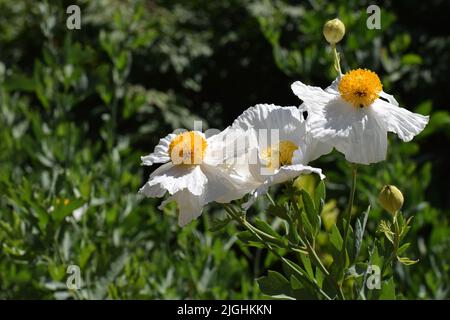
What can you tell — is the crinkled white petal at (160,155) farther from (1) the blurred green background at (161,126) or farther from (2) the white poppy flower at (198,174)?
(1) the blurred green background at (161,126)

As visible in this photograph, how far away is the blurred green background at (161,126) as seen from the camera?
1.57m

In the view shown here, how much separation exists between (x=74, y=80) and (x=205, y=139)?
1075 millimetres

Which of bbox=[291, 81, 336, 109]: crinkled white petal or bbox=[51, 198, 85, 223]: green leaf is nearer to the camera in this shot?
bbox=[291, 81, 336, 109]: crinkled white petal

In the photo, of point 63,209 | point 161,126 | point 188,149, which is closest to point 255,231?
point 188,149

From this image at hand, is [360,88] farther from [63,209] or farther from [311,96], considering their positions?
[63,209]

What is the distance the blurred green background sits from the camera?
1.57 m

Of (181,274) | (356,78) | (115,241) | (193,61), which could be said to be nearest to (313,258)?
(356,78)

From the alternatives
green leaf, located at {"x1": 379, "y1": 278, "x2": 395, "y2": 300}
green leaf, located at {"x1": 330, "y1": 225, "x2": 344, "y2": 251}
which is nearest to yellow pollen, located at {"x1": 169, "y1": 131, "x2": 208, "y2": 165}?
green leaf, located at {"x1": 330, "y1": 225, "x2": 344, "y2": 251}

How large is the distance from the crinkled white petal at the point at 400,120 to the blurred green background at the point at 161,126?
33 centimetres

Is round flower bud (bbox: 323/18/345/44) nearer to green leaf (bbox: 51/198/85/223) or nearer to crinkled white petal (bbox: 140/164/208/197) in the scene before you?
crinkled white petal (bbox: 140/164/208/197)

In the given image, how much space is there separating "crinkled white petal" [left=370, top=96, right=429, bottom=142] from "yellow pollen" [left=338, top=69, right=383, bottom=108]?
0.01m

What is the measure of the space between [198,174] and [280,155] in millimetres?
110

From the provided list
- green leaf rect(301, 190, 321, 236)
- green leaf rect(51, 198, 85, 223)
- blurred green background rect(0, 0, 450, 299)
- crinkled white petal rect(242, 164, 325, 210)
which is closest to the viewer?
crinkled white petal rect(242, 164, 325, 210)
